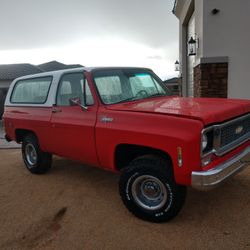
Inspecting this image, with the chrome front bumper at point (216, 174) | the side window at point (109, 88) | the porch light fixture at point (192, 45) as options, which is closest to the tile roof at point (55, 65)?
the porch light fixture at point (192, 45)

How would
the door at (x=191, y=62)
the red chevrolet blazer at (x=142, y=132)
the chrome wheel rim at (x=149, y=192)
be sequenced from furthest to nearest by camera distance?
the door at (x=191, y=62) → the chrome wheel rim at (x=149, y=192) → the red chevrolet blazer at (x=142, y=132)

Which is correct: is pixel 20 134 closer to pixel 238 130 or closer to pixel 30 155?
pixel 30 155

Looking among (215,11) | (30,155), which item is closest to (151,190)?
(30,155)

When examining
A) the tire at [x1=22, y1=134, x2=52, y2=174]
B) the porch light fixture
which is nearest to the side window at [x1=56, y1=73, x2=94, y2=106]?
the tire at [x1=22, y1=134, x2=52, y2=174]

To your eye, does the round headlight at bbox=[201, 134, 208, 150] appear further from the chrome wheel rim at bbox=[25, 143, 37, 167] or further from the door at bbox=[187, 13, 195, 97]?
the door at bbox=[187, 13, 195, 97]

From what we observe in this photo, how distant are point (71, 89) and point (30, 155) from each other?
205 cm

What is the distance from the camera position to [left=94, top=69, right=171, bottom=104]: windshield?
15.5 ft

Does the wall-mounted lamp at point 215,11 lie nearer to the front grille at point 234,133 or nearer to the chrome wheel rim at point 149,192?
the front grille at point 234,133

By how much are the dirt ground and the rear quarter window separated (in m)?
1.57

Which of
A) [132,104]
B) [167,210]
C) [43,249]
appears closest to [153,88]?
[132,104]

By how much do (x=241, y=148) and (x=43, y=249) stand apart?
2736 millimetres

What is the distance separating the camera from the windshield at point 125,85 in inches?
186

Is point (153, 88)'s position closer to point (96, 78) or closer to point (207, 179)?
point (96, 78)

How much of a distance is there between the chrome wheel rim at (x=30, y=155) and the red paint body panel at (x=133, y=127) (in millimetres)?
525
